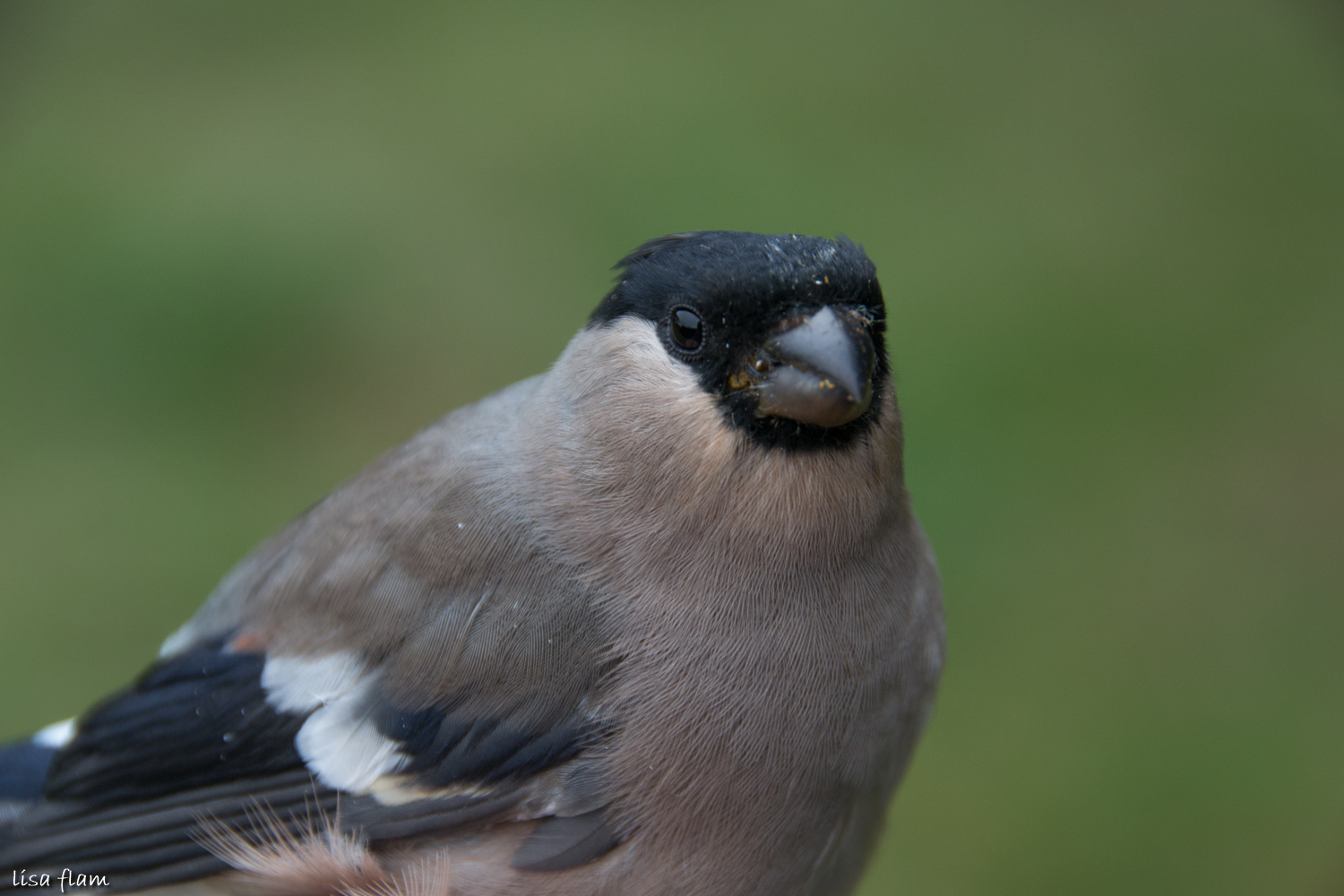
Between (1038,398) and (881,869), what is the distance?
225 cm

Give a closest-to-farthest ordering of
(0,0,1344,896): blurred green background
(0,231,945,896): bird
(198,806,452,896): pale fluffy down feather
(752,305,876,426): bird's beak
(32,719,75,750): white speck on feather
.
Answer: (752,305,876,426): bird's beak
(0,231,945,896): bird
(198,806,452,896): pale fluffy down feather
(32,719,75,750): white speck on feather
(0,0,1344,896): blurred green background

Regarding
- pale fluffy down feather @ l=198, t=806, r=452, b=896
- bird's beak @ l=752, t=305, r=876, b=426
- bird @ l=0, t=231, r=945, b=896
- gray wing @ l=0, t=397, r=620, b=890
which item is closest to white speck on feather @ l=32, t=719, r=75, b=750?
gray wing @ l=0, t=397, r=620, b=890

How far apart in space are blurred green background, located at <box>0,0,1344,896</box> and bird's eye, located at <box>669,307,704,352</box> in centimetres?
251

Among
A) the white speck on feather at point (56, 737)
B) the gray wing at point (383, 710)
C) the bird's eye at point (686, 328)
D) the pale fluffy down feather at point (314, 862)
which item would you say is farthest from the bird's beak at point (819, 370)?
the white speck on feather at point (56, 737)

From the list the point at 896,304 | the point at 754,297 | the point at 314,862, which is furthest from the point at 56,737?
the point at 896,304

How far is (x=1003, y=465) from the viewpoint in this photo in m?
4.64

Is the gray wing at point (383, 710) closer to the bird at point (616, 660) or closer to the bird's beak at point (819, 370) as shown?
the bird at point (616, 660)

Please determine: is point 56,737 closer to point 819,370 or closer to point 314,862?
point 314,862

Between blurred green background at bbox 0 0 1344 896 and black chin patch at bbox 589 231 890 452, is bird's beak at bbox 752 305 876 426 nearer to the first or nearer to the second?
black chin patch at bbox 589 231 890 452

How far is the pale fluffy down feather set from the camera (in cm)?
198

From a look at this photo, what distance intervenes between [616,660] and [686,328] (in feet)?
2.03

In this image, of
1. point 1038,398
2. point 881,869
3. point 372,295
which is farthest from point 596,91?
point 881,869

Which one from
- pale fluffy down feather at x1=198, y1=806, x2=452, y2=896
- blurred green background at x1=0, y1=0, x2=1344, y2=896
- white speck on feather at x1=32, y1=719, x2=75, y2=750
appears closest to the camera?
pale fluffy down feather at x1=198, y1=806, x2=452, y2=896

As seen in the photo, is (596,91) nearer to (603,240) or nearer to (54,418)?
(603,240)
